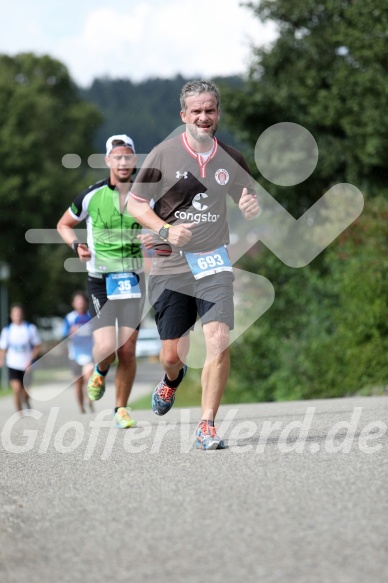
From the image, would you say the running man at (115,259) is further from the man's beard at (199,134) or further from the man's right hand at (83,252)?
the man's beard at (199,134)

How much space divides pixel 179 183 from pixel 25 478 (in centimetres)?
214

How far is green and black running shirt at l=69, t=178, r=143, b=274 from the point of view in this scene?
Answer: 981cm

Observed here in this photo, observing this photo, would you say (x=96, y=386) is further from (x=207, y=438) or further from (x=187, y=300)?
(x=207, y=438)

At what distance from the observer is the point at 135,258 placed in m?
9.94

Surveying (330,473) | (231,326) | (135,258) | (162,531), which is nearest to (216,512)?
(162,531)

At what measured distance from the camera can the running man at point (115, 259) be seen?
32.1 ft

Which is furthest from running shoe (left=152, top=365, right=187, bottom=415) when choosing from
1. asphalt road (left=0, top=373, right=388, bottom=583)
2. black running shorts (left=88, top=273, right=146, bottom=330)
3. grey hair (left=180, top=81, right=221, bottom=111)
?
grey hair (left=180, top=81, right=221, bottom=111)

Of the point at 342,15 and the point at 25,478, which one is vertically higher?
the point at 342,15

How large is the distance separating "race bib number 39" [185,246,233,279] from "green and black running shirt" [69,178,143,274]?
7.20 ft

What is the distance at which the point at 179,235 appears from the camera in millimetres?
7383

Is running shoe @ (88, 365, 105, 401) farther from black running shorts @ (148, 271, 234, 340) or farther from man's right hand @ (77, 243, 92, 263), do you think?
black running shorts @ (148, 271, 234, 340)

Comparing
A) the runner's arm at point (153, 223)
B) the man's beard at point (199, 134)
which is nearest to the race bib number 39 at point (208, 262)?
the runner's arm at point (153, 223)

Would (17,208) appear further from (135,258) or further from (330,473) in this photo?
(330,473)

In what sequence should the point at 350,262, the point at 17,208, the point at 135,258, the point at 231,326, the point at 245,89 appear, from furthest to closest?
the point at 17,208 < the point at 245,89 < the point at 350,262 < the point at 135,258 < the point at 231,326
